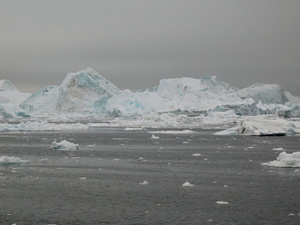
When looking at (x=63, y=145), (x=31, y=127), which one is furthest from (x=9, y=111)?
(x=63, y=145)

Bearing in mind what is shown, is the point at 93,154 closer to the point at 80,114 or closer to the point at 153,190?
the point at 153,190

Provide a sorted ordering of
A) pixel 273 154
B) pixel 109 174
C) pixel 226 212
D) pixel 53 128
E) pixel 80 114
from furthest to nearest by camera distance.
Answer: pixel 80 114, pixel 53 128, pixel 273 154, pixel 109 174, pixel 226 212

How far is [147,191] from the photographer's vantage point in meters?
16.1

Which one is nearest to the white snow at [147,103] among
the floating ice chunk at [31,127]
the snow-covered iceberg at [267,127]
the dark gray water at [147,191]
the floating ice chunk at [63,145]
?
the floating ice chunk at [31,127]

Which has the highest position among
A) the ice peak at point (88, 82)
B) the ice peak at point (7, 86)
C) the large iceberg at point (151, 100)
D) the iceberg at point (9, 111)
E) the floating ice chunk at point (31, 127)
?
the ice peak at point (7, 86)

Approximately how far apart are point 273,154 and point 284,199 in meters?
14.6

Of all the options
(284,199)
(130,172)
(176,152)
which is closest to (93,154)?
(176,152)

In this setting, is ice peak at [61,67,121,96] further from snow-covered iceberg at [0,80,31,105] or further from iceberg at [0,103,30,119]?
snow-covered iceberg at [0,80,31,105]

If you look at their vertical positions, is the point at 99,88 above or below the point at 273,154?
above

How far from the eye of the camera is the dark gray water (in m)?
12.5

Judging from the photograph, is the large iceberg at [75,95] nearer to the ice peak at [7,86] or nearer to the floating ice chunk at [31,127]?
the ice peak at [7,86]

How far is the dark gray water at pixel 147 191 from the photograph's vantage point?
12453 millimetres

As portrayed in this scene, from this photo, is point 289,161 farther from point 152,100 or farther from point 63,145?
point 152,100

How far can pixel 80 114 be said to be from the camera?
12781 centimetres
